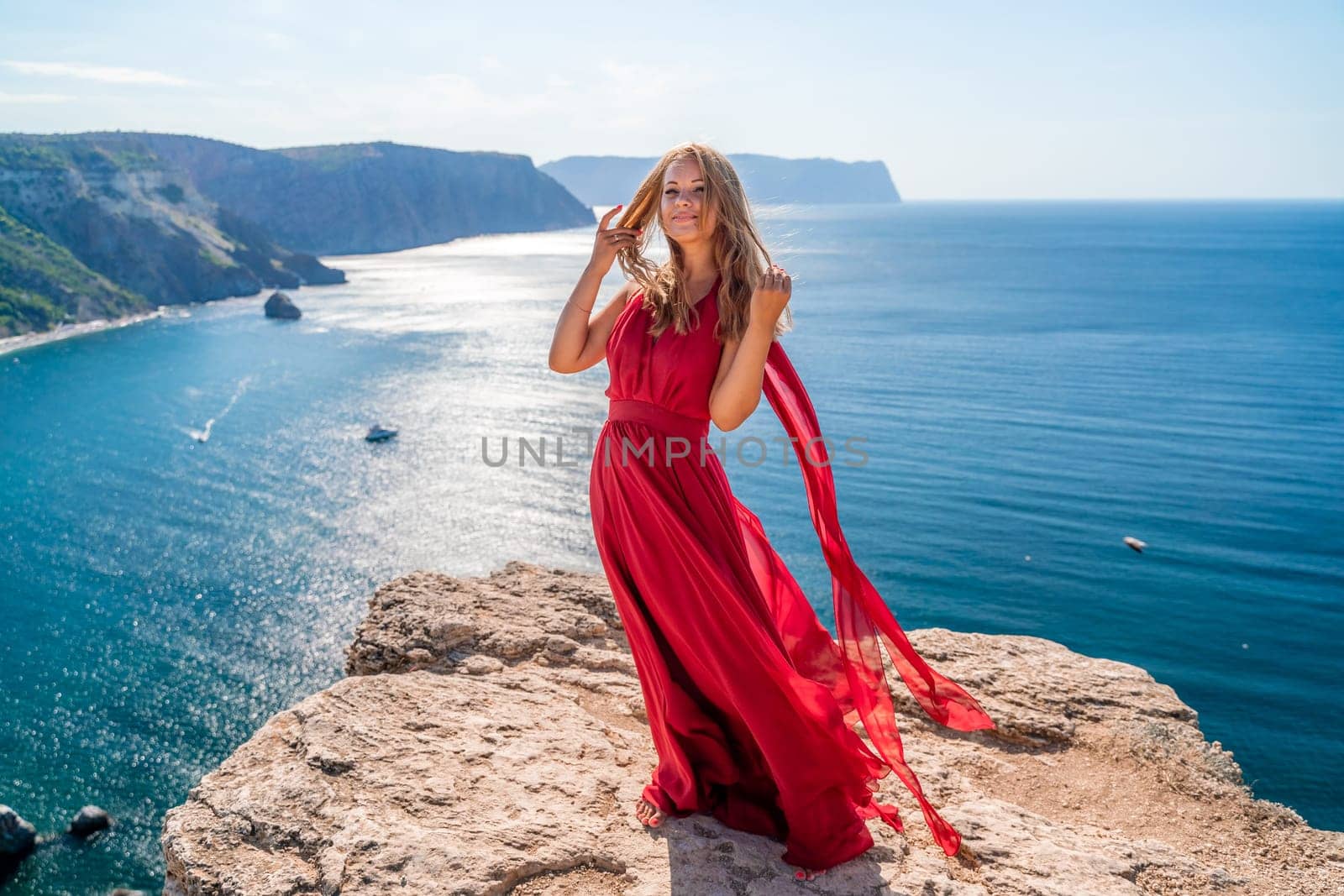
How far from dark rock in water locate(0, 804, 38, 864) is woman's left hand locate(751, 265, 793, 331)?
17.3 m

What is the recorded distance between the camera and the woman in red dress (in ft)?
11.4

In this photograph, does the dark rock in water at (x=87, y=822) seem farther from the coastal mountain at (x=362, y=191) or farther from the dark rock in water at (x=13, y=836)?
the coastal mountain at (x=362, y=191)

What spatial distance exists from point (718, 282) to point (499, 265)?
10535cm

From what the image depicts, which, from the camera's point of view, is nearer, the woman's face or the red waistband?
the woman's face

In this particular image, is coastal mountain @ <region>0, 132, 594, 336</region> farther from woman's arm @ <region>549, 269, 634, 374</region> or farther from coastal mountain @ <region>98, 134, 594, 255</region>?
woman's arm @ <region>549, 269, 634, 374</region>

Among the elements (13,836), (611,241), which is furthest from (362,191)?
(611,241)

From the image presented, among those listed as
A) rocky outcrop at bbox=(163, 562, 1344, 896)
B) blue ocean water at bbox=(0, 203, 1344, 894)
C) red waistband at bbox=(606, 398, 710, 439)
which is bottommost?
blue ocean water at bbox=(0, 203, 1344, 894)

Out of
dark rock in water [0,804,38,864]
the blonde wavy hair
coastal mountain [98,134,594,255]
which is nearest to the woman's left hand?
the blonde wavy hair

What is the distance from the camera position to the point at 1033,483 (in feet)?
96.4

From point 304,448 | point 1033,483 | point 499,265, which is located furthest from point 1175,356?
point 499,265

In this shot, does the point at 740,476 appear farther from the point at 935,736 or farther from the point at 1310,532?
the point at 935,736

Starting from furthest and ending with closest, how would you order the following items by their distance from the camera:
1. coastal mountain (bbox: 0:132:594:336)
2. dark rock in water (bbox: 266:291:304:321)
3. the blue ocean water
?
coastal mountain (bbox: 0:132:594:336) → dark rock in water (bbox: 266:291:304:321) → the blue ocean water

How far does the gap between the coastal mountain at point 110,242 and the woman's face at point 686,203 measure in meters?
71.2

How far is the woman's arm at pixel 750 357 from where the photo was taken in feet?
10.4
